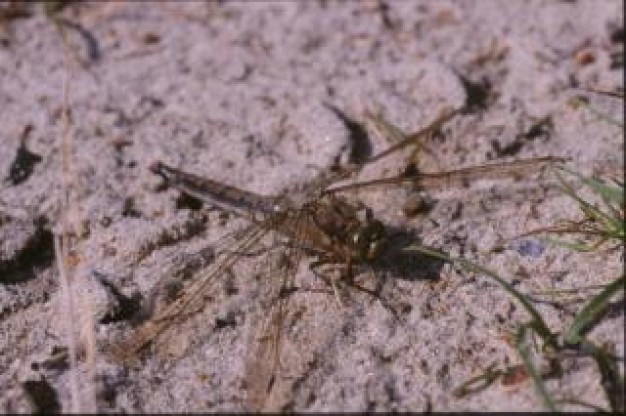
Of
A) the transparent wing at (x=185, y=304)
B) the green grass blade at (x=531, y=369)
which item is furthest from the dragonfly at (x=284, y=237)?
the green grass blade at (x=531, y=369)

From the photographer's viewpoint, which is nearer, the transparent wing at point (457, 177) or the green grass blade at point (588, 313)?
the green grass blade at point (588, 313)

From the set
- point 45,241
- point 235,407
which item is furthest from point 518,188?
point 45,241

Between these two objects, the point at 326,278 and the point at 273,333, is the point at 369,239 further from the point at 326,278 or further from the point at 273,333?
the point at 273,333

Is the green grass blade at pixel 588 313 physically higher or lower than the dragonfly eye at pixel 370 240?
lower

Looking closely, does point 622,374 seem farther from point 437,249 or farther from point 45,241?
point 45,241

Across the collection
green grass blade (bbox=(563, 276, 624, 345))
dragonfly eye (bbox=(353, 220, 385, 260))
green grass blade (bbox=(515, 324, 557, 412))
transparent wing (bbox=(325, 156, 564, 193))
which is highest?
transparent wing (bbox=(325, 156, 564, 193))

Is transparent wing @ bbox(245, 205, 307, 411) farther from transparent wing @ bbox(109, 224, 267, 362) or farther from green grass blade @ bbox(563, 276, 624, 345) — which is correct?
green grass blade @ bbox(563, 276, 624, 345)

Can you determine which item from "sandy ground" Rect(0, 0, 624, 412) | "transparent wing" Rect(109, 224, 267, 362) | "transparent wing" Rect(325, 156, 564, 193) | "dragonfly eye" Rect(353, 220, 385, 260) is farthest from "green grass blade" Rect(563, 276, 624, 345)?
"transparent wing" Rect(109, 224, 267, 362)

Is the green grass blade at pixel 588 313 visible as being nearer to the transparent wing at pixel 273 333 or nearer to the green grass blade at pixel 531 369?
the green grass blade at pixel 531 369

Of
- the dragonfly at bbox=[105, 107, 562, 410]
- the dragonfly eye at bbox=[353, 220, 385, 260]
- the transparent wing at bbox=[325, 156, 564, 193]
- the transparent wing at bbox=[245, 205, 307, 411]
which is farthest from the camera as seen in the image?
the transparent wing at bbox=[325, 156, 564, 193]
